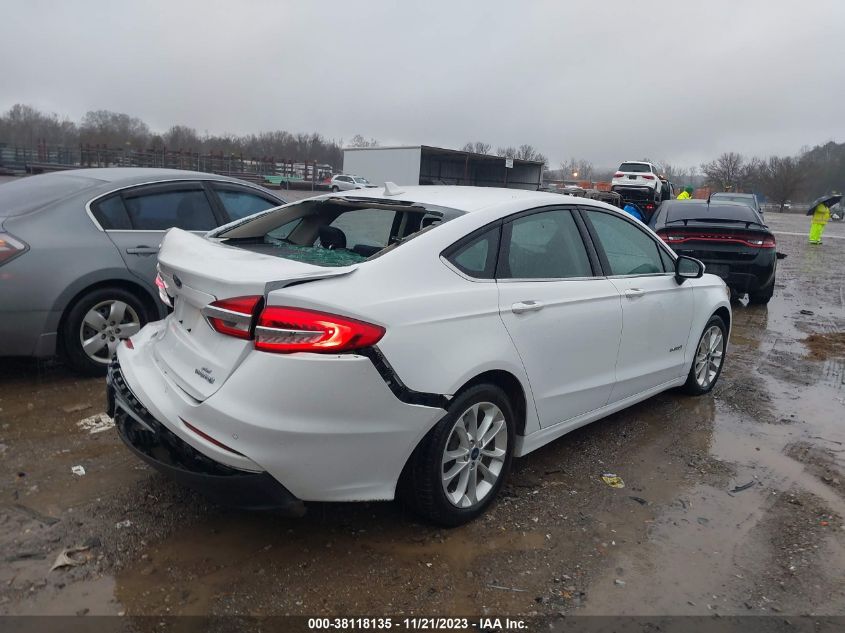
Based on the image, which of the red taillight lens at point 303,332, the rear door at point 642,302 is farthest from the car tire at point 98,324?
the rear door at point 642,302

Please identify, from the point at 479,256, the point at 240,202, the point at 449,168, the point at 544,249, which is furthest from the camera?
the point at 449,168

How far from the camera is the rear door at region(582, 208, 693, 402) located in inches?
162

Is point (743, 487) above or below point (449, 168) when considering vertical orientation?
below

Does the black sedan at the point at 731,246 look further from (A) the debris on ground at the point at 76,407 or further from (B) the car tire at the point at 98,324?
(A) the debris on ground at the point at 76,407

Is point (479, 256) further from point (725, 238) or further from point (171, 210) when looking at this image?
point (725, 238)

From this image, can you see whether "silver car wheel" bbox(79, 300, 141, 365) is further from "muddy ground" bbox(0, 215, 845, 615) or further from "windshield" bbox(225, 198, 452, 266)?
"windshield" bbox(225, 198, 452, 266)

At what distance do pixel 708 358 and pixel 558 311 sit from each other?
8.22 feet

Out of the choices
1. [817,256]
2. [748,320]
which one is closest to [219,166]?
[817,256]

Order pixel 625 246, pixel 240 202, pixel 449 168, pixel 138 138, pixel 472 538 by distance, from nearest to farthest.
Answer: pixel 472 538
pixel 625 246
pixel 240 202
pixel 449 168
pixel 138 138

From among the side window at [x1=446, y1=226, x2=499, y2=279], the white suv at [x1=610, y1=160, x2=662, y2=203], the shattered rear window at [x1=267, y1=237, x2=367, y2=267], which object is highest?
the white suv at [x1=610, y1=160, x2=662, y2=203]

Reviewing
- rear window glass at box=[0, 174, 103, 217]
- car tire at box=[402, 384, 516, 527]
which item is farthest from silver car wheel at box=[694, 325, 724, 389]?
rear window glass at box=[0, 174, 103, 217]

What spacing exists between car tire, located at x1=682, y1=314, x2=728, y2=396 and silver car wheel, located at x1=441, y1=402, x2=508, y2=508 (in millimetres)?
2475

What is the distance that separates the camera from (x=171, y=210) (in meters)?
5.52

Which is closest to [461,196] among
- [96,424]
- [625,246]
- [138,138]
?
[625,246]
